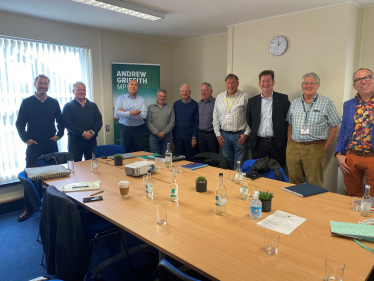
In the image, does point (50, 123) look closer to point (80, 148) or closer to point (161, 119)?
point (80, 148)

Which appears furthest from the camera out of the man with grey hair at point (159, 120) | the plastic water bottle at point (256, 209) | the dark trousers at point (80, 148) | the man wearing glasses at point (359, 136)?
the man with grey hair at point (159, 120)

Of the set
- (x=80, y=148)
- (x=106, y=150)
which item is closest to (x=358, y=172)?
(x=106, y=150)

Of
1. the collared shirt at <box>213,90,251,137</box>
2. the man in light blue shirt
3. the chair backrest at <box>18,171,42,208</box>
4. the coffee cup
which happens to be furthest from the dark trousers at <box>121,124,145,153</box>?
the coffee cup

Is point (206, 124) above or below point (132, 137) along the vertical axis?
above

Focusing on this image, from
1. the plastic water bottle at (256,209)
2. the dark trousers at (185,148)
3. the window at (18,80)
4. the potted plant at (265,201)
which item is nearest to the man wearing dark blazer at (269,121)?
the dark trousers at (185,148)

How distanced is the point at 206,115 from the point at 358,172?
260 centimetres

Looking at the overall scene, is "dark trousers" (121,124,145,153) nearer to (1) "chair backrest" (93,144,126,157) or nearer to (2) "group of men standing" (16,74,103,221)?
(2) "group of men standing" (16,74,103,221)

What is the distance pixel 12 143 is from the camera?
437 centimetres

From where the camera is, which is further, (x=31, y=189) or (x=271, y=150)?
(x=271, y=150)

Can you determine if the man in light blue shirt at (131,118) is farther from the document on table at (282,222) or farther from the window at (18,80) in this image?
the document on table at (282,222)

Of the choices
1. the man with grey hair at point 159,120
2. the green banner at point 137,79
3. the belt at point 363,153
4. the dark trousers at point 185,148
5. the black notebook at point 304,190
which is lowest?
the dark trousers at point 185,148

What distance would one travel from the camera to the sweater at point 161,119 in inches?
207

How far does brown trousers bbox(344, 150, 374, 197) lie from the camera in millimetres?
3047

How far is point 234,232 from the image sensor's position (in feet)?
5.44
